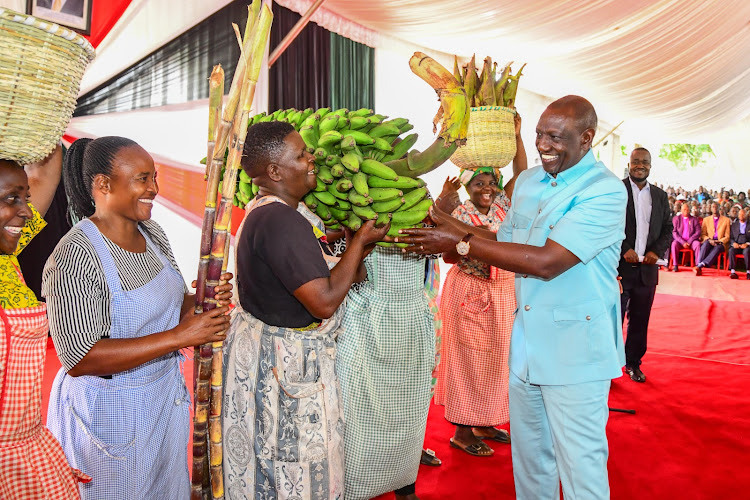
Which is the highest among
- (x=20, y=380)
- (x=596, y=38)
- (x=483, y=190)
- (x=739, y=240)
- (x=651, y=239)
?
(x=596, y=38)

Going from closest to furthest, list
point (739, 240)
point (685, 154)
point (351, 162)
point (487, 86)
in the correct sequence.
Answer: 1. point (351, 162)
2. point (487, 86)
3. point (739, 240)
4. point (685, 154)

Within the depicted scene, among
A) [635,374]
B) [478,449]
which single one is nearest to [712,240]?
[635,374]

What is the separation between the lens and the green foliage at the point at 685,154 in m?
25.9

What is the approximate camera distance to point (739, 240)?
12547 millimetres

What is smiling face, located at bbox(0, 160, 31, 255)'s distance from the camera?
1374 millimetres

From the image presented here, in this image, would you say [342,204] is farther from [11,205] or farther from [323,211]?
[11,205]

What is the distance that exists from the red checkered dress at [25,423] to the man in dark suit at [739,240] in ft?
A: 45.8

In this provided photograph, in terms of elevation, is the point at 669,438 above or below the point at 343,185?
below

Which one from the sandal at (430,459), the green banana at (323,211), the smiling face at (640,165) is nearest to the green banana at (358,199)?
the green banana at (323,211)

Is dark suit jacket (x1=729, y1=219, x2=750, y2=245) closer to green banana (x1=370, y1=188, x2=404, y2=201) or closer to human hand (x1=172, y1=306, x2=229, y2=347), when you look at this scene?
green banana (x1=370, y1=188, x2=404, y2=201)

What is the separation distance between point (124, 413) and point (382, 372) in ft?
3.80

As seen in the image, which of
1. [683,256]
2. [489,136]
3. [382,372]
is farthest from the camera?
[683,256]

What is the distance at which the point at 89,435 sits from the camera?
1617 mm

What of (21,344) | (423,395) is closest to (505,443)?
(423,395)
